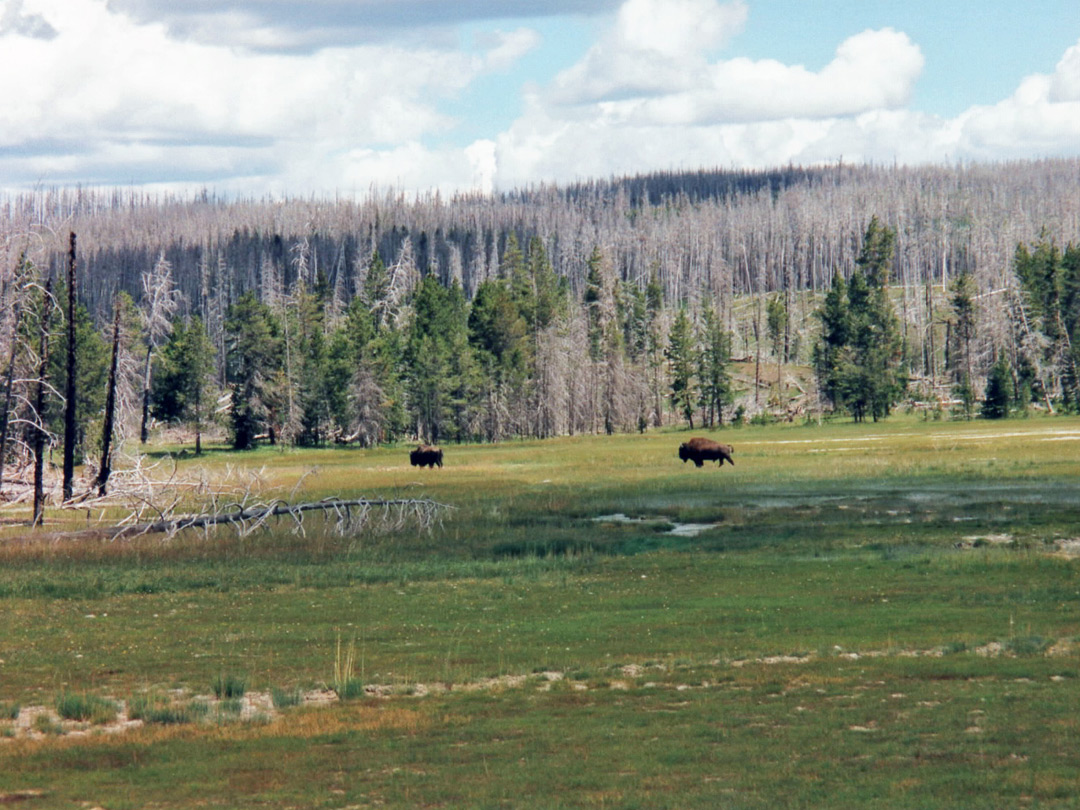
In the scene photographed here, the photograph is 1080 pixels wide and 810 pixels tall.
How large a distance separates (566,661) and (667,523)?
2011 cm

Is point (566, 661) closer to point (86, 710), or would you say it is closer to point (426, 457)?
point (86, 710)

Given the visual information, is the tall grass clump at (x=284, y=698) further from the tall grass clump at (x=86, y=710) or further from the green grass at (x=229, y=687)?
the tall grass clump at (x=86, y=710)

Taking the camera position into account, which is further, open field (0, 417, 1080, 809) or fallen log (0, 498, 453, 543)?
fallen log (0, 498, 453, 543)

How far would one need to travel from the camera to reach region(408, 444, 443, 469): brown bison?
6856 cm

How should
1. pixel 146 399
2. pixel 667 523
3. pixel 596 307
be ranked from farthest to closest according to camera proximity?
pixel 596 307, pixel 146 399, pixel 667 523

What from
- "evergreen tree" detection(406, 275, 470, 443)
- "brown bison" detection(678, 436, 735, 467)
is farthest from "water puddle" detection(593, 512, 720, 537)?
"evergreen tree" detection(406, 275, 470, 443)

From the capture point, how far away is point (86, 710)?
50.9ft

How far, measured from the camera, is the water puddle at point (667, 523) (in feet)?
118

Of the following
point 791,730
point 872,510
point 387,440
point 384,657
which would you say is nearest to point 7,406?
point 384,657

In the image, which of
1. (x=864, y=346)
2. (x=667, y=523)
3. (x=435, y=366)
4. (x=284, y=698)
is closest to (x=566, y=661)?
(x=284, y=698)

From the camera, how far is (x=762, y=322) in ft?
641

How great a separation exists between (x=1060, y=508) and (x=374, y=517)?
864 inches

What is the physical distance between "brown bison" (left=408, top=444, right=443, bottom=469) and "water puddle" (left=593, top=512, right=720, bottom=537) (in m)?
28.5

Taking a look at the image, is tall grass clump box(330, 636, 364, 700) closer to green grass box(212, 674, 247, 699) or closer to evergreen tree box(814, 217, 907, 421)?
green grass box(212, 674, 247, 699)
